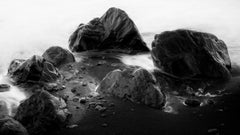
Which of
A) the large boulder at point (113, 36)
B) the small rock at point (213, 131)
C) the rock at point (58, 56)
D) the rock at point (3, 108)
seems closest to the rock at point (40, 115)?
the rock at point (3, 108)

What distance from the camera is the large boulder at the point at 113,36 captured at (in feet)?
80.0

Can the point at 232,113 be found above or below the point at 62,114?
below

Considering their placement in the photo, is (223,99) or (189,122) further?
(223,99)

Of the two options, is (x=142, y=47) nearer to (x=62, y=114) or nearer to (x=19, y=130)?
(x=62, y=114)

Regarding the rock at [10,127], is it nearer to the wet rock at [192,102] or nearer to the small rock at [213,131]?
the small rock at [213,131]

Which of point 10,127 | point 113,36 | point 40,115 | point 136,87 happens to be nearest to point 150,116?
point 136,87

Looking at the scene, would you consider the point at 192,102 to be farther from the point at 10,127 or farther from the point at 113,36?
the point at 113,36

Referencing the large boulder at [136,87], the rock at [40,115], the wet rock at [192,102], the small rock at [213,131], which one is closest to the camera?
the small rock at [213,131]

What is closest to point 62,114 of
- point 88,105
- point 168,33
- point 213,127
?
point 88,105

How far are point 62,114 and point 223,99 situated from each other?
7247 mm

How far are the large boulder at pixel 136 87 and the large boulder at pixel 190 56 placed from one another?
12.6 ft

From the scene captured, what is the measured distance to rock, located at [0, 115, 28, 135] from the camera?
11.4m

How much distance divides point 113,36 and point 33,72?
28.2 ft

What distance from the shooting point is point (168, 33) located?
1902 cm
